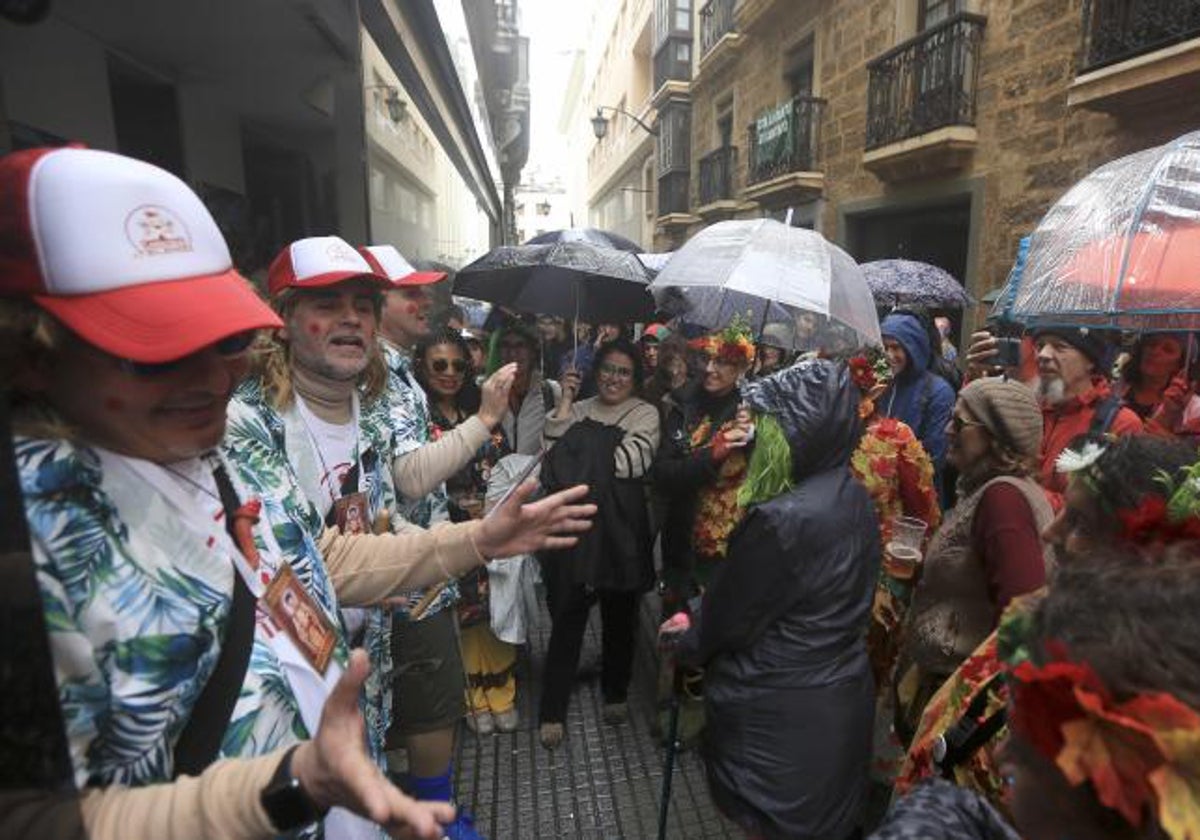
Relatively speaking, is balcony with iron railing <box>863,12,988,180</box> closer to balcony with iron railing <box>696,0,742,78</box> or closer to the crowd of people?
the crowd of people

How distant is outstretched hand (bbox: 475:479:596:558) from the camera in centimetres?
165

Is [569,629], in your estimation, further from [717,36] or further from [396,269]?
[717,36]

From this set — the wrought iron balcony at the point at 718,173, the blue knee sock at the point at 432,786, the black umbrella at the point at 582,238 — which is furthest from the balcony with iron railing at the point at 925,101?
the blue knee sock at the point at 432,786

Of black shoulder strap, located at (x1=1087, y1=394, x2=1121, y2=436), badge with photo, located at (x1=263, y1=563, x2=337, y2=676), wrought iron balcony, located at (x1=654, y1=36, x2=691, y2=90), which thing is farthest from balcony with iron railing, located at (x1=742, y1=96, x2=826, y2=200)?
badge with photo, located at (x1=263, y1=563, x2=337, y2=676)

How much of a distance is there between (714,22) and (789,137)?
621cm

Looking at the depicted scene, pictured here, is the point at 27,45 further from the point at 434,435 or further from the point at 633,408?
the point at 633,408

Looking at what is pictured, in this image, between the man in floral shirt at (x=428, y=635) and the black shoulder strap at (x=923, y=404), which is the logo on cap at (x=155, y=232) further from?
the black shoulder strap at (x=923, y=404)

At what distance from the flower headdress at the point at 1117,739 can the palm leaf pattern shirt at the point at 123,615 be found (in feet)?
3.36

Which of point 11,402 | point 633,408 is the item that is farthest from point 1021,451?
point 11,402

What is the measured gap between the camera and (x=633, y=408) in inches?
130

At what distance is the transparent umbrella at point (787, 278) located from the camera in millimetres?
3166

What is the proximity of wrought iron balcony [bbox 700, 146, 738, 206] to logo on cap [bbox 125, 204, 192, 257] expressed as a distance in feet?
51.1

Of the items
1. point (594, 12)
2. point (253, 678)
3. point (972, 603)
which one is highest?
point (594, 12)

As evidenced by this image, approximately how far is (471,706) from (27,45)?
3.05 meters
